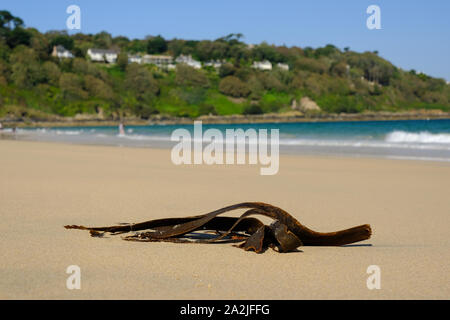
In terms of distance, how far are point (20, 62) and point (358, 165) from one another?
411 ft

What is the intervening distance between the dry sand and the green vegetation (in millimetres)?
110579

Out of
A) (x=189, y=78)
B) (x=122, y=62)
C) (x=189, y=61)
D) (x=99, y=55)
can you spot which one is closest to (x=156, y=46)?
(x=189, y=61)

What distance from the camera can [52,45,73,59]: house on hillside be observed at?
481ft

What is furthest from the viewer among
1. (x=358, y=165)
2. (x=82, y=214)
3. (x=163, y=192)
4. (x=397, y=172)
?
(x=358, y=165)

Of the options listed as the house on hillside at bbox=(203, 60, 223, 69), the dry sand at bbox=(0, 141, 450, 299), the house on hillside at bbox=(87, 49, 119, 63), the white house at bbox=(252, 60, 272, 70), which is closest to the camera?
the dry sand at bbox=(0, 141, 450, 299)

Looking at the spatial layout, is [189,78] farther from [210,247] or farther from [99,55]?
[210,247]

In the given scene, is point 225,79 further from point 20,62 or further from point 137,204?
point 137,204

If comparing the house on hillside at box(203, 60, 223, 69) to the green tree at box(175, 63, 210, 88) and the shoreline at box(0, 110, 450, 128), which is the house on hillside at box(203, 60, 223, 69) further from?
the shoreline at box(0, 110, 450, 128)

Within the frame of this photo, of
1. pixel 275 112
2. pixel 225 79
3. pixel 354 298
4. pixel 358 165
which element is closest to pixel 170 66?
pixel 225 79

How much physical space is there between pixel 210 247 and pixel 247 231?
364mm

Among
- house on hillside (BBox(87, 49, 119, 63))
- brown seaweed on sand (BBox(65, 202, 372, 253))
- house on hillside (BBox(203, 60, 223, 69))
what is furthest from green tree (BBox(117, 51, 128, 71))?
brown seaweed on sand (BBox(65, 202, 372, 253))

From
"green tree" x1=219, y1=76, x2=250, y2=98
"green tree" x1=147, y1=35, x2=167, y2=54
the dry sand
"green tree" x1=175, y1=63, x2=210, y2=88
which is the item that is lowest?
the dry sand

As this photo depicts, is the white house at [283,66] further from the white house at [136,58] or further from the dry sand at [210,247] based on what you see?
the dry sand at [210,247]
